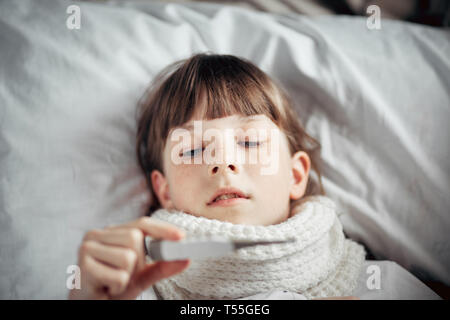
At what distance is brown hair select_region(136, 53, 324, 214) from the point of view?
77 centimetres

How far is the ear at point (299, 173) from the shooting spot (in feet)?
2.77

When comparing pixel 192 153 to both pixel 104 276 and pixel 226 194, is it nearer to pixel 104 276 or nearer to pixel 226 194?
pixel 226 194

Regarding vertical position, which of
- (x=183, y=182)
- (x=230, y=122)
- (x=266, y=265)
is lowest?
(x=266, y=265)

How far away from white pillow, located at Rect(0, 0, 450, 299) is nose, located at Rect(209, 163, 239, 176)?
274mm

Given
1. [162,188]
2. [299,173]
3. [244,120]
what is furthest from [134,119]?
[299,173]

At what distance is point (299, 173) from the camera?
2.80 ft

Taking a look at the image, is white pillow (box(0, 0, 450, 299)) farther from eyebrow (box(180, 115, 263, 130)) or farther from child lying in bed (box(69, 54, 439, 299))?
A: eyebrow (box(180, 115, 263, 130))

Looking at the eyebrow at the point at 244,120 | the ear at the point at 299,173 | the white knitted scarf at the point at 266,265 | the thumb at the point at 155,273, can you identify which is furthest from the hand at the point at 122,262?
the ear at the point at 299,173

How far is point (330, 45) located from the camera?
0.93 m

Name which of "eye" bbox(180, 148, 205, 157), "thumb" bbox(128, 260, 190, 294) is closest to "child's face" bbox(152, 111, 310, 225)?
"eye" bbox(180, 148, 205, 157)

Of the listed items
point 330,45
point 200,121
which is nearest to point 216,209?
point 200,121

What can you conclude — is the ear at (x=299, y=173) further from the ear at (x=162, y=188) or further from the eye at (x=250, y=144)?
the ear at (x=162, y=188)

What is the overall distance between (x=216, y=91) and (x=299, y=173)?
10.9 inches

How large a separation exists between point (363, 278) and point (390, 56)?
55 cm
